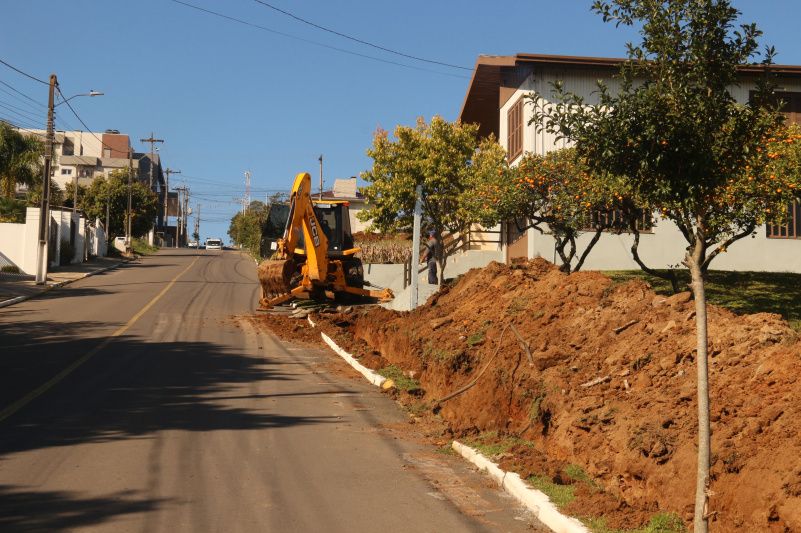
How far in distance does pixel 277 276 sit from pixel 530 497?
18.0m

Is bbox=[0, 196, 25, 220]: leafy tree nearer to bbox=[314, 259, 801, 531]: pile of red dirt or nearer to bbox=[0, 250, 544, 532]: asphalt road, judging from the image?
A: bbox=[0, 250, 544, 532]: asphalt road

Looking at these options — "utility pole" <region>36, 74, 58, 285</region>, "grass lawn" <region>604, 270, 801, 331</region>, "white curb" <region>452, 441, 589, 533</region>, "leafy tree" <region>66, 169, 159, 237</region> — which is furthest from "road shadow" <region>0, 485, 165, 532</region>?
"leafy tree" <region>66, 169, 159, 237</region>

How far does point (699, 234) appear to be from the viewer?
20.8 feet

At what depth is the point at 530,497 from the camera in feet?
24.0

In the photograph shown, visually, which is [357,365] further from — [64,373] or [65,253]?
[65,253]

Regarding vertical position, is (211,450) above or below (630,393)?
below

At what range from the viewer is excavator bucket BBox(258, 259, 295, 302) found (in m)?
24.4

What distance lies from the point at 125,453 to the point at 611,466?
483cm

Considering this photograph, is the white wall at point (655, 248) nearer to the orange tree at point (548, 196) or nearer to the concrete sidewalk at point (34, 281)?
the orange tree at point (548, 196)

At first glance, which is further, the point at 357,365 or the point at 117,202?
the point at 117,202

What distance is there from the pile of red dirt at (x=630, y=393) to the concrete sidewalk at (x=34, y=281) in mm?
19527

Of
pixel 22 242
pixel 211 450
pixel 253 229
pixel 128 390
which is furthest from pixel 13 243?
pixel 253 229

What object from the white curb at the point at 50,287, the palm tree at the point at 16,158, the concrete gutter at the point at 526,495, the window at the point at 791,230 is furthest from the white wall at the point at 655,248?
the palm tree at the point at 16,158

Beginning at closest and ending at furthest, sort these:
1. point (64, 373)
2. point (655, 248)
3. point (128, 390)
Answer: point (128, 390), point (64, 373), point (655, 248)
